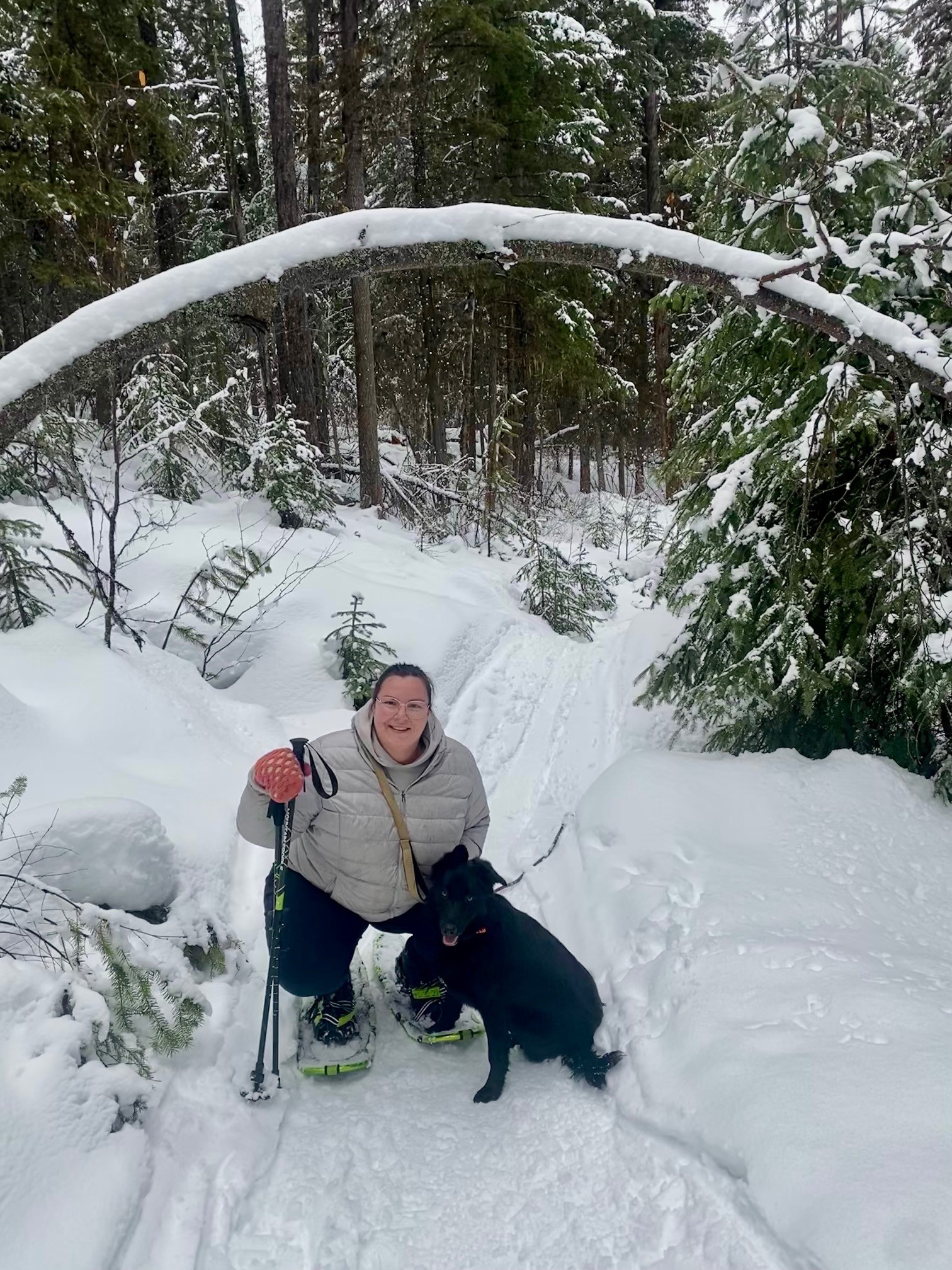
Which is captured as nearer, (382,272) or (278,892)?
(382,272)

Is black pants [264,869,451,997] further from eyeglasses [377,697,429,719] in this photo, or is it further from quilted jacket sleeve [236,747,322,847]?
eyeglasses [377,697,429,719]

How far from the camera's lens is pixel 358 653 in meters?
5.92

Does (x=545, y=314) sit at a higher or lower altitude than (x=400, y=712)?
higher

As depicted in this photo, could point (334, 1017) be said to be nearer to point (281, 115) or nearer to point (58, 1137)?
point (58, 1137)

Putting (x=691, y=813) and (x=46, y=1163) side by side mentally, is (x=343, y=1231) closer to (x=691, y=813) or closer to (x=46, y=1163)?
(x=46, y=1163)

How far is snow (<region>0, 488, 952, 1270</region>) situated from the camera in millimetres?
1938

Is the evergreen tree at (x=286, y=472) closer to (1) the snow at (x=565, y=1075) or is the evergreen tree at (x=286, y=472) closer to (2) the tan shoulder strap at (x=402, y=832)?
(1) the snow at (x=565, y=1075)

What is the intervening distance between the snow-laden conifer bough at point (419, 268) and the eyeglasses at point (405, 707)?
4.47ft

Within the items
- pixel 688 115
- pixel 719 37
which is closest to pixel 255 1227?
pixel 719 37

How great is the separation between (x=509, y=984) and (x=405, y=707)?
1028 mm

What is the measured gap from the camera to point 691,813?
3.79 metres

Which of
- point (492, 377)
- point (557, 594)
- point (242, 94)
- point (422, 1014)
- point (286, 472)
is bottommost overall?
point (557, 594)

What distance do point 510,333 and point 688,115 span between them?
6.18 meters

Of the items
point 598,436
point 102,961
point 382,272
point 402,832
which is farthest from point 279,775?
point 598,436
